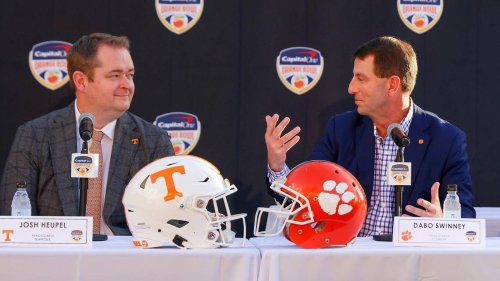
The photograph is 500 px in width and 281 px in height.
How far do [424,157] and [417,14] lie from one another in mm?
1296

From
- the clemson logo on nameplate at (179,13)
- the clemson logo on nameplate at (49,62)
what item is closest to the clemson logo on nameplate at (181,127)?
the clemson logo on nameplate at (179,13)

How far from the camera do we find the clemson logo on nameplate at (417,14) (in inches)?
178

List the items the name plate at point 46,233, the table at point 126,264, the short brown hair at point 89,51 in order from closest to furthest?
the table at point 126,264
the name plate at point 46,233
the short brown hair at point 89,51

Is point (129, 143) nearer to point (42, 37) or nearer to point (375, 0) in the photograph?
point (42, 37)

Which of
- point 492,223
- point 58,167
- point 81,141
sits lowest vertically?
point 492,223

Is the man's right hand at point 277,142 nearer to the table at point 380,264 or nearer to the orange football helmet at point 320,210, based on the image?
the orange football helmet at point 320,210

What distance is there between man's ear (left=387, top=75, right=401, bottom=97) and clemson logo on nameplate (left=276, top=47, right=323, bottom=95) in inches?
34.2

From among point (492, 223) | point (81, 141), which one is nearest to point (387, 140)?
point (492, 223)

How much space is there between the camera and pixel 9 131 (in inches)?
173

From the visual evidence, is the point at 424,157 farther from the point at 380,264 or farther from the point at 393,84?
the point at 380,264

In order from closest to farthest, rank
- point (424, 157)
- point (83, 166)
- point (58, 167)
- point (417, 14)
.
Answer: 1. point (83, 166)
2. point (424, 157)
3. point (58, 167)
4. point (417, 14)

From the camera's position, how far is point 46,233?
249 cm

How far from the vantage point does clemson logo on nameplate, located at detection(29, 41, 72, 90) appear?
14.3 feet

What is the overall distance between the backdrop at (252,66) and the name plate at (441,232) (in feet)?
6.35
